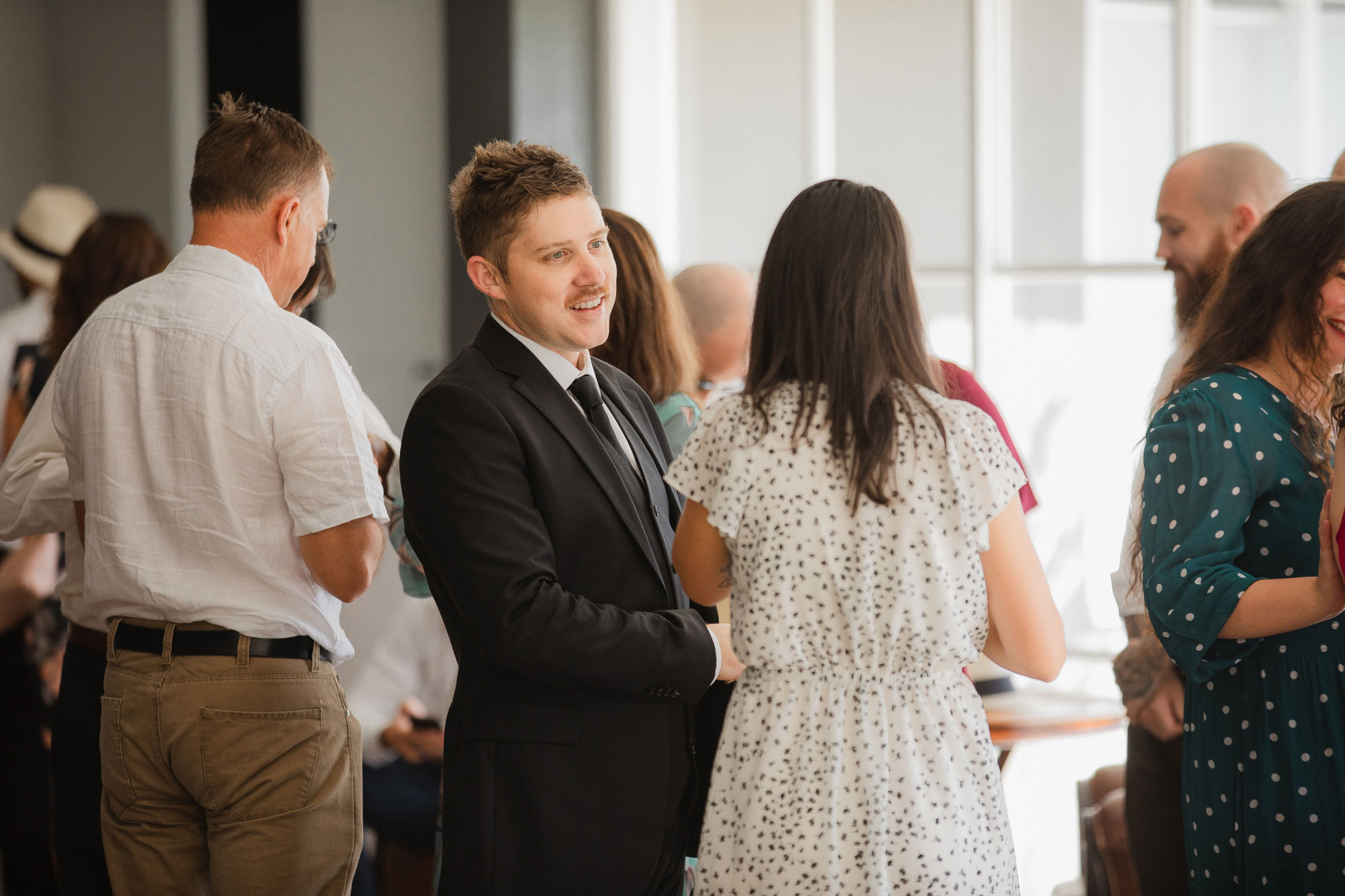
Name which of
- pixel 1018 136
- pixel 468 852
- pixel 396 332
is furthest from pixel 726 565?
pixel 396 332

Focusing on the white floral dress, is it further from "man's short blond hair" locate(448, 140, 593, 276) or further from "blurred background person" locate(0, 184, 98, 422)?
"blurred background person" locate(0, 184, 98, 422)

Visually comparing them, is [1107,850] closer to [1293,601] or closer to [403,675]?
[1293,601]

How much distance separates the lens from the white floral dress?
1344mm

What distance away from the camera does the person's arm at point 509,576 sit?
1.45 metres

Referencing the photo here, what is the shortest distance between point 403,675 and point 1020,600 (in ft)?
6.12

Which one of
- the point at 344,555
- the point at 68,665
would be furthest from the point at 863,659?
the point at 68,665

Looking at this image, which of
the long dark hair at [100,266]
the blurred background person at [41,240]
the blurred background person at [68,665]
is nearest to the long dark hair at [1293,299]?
the blurred background person at [68,665]

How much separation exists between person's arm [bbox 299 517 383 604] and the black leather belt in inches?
4.0

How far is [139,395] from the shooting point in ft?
5.60

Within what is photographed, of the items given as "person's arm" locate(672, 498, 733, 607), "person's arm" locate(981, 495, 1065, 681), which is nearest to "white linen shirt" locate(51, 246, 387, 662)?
"person's arm" locate(672, 498, 733, 607)

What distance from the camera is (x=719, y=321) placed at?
2.82 meters

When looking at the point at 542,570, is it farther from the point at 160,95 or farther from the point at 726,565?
the point at 160,95

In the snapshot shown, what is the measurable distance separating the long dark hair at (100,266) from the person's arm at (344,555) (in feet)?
4.24

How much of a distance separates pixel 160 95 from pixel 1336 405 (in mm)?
5394
